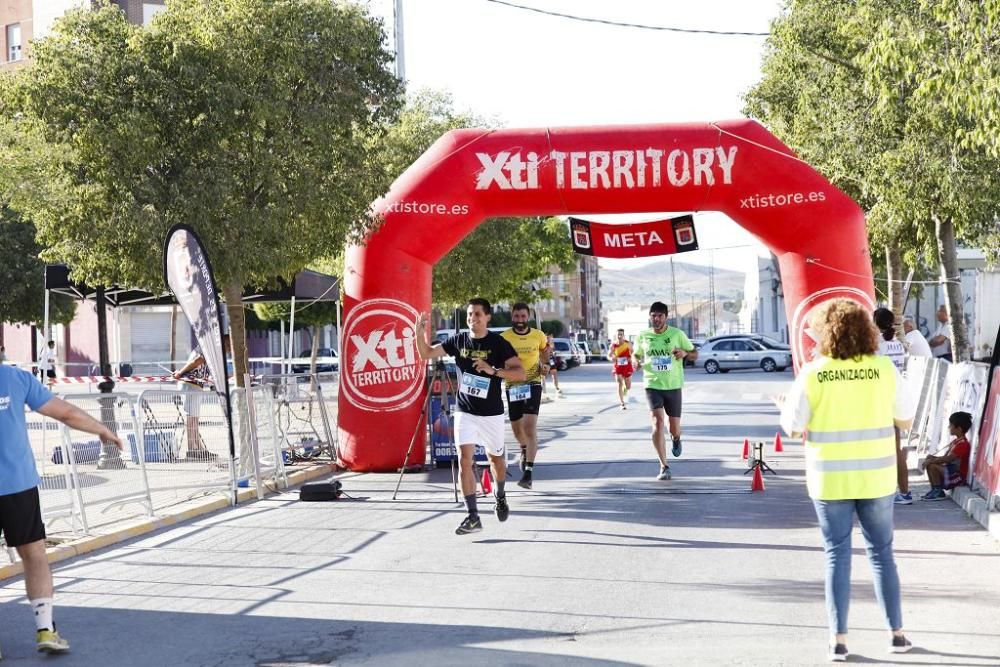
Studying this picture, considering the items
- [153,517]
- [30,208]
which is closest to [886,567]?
[153,517]

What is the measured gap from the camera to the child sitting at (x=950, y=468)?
37.9 ft

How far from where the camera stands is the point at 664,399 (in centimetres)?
1354

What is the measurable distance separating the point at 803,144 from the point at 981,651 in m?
16.0

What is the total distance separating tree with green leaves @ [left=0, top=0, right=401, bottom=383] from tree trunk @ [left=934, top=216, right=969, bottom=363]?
33.2 feet

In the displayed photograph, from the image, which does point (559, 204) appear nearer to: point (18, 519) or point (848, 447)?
point (848, 447)

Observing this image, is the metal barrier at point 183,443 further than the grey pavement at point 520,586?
Yes

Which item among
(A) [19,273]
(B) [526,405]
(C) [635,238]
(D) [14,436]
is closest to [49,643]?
(D) [14,436]

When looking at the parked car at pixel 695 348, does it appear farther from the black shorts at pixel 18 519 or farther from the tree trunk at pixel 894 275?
the black shorts at pixel 18 519

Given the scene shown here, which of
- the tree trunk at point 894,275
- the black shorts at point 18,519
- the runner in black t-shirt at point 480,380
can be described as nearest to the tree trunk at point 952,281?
the tree trunk at point 894,275

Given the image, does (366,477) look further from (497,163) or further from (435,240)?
(497,163)

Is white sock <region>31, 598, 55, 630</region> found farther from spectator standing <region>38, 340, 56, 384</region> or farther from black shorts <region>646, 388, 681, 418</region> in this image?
spectator standing <region>38, 340, 56, 384</region>

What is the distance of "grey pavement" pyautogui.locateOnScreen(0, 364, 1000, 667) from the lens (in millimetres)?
6223

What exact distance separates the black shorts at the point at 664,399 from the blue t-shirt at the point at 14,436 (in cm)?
803

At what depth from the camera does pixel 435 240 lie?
15.2 m
